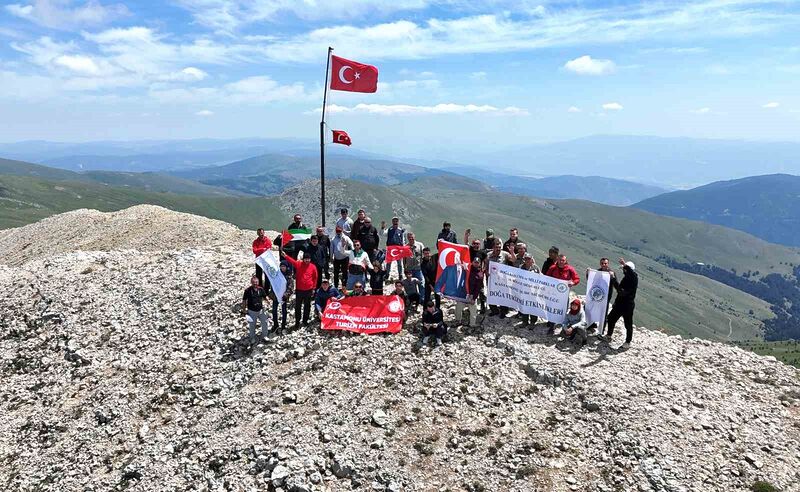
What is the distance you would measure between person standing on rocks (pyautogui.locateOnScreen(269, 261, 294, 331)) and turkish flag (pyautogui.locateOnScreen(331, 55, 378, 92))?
34.4ft

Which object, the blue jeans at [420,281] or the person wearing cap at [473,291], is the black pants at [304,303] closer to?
the blue jeans at [420,281]

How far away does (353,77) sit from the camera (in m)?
25.4

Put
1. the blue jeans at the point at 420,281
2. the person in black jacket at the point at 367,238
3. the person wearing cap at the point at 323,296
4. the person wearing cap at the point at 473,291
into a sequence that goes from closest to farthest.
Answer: the person wearing cap at the point at 473,291
the person wearing cap at the point at 323,296
the blue jeans at the point at 420,281
the person in black jacket at the point at 367,238

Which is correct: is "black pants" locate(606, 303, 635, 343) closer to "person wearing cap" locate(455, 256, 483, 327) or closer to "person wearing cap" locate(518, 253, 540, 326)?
"person wearing cap" locate(518, 253, 540, 326)

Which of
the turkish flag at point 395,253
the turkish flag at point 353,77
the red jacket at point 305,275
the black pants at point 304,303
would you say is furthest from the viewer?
the turkish flag at point 353,77

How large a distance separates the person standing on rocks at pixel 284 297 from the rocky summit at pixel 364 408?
39.0 inches

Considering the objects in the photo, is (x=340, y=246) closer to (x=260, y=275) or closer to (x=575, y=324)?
(x=260, y=275)

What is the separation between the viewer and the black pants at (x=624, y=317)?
1864 centimetres

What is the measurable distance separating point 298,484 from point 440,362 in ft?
21.5

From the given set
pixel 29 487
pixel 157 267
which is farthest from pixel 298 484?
pixel 157 267

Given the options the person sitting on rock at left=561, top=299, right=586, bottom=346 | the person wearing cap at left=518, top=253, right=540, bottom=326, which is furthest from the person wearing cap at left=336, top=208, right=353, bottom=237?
the person sitting on rock at left=561, top=299, right=586, bottom=346

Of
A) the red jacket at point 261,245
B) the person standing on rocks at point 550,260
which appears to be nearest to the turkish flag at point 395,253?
the red jacket at point 261,245

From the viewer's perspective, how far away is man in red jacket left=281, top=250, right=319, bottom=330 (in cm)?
1927

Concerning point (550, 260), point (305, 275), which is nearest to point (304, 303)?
point (305, 275)
